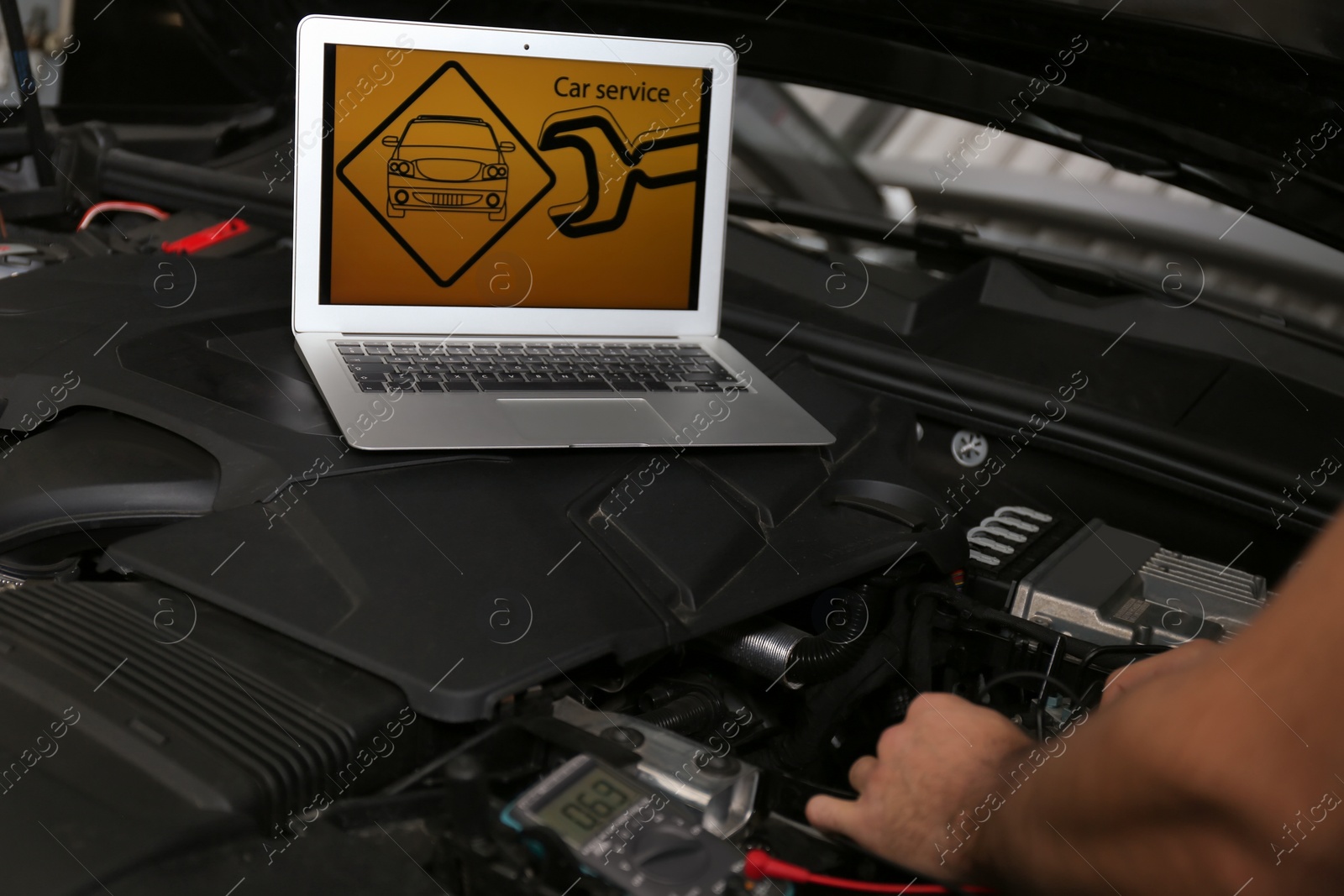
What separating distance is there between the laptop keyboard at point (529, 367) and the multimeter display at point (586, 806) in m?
0.45

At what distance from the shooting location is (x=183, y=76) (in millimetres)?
2012

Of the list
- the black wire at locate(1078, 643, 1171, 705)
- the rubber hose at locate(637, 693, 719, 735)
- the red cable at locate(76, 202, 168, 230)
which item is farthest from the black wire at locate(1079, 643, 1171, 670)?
the red cable at locate(76, 202, 168, 230)

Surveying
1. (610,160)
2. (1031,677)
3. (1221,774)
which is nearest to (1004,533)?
(1031,677)

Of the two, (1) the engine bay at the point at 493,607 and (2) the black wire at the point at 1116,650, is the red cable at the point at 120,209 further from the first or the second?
(2) the black wire at the point at 1116,650

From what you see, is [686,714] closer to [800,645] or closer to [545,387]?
[800,645]

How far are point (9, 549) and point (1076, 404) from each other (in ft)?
3.27

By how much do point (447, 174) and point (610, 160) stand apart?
0.52ft

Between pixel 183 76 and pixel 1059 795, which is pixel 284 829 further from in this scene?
pixel 183 76

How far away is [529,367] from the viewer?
1.02 meters

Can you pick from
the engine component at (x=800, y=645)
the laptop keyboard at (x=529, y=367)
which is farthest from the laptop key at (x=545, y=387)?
the engine component at (x=800, y=645)

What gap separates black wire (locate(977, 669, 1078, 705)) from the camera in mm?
766

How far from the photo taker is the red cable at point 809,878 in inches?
21.4

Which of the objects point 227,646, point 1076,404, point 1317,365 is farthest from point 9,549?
point 1317,365

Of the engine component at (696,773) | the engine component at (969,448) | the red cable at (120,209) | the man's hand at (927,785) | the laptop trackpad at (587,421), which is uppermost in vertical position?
the red cable at (120,209)
